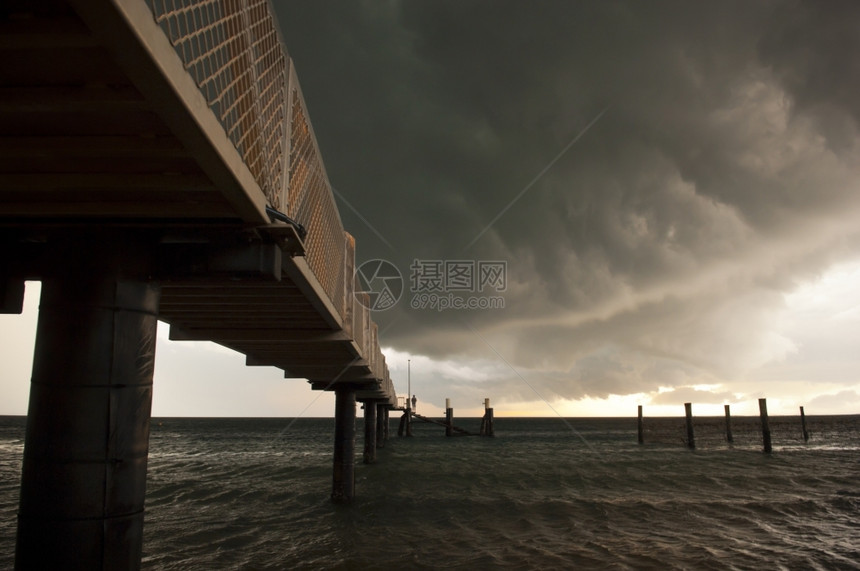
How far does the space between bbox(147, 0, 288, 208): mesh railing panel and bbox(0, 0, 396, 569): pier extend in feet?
0.06

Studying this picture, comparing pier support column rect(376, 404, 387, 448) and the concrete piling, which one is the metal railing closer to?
the concrete piling

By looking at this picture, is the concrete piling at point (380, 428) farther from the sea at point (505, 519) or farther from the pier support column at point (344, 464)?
the pier support column at point (344, 464)

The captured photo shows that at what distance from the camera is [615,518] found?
1662 centimetres

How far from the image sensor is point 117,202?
4.59 metres

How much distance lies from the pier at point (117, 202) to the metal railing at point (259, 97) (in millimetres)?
20

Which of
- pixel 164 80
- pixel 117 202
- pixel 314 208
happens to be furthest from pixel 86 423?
pixel 314 208

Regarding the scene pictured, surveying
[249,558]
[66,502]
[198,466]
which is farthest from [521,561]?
[198,466]

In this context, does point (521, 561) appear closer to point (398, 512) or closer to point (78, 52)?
point (398, 512)

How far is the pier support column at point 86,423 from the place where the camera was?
4.34 meters

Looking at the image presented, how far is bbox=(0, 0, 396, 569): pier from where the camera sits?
275cm

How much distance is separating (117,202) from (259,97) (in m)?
1.40

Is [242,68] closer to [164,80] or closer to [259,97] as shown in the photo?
[259,97]

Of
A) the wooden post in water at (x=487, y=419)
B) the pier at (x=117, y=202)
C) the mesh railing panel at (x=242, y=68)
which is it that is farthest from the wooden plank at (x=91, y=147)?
the wooden post in water at (x=487, y=419)

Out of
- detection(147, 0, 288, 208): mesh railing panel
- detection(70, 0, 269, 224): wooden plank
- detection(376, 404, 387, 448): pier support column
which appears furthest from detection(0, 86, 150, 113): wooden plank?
detection(376, 404, 387, 448): pier support column
